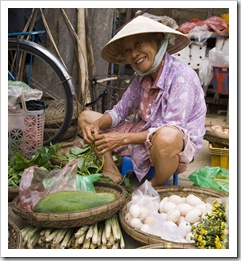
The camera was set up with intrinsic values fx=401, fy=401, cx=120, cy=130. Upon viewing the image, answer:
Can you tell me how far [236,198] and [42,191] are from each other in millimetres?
1118

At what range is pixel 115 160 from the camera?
3078mm

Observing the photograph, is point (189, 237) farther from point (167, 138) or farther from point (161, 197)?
point (167, 138)

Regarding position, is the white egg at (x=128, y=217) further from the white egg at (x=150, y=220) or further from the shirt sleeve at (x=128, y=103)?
the shirt sleeve at (x=128, y=103)

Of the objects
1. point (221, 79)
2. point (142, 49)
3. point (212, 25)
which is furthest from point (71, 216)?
point (212, 25)

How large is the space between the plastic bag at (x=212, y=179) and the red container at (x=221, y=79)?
263 cm

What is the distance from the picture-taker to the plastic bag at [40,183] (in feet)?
7.48

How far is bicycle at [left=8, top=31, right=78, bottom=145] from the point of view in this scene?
11.7 feet

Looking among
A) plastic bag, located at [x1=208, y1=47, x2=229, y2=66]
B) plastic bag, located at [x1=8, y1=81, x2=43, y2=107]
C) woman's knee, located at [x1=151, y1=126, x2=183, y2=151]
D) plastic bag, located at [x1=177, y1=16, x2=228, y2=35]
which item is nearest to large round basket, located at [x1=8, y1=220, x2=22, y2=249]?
woman's knee, located at [x1=151, y1=126, x2=183, y2=151]

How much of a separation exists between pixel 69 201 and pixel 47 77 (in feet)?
8.01

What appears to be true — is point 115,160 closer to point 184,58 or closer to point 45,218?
point 45,218

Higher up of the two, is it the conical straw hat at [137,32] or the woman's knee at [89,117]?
the conical straw hat at [137,32]

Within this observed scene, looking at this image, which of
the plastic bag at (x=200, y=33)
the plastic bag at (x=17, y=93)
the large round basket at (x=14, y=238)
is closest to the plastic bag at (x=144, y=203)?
the large round basket at (x=14, y=238)

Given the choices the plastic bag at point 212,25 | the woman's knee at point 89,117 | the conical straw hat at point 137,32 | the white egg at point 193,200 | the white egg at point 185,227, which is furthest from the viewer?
the plastic bag at point 212,25

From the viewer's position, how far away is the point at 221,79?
18.0 feet
